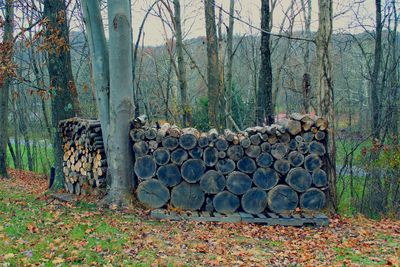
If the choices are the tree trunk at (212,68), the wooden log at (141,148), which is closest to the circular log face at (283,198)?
the wooden log at (141,148)

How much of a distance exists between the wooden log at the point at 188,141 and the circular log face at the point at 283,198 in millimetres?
1759

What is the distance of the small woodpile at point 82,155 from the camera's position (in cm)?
909

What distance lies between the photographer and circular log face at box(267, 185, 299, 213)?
8211mm

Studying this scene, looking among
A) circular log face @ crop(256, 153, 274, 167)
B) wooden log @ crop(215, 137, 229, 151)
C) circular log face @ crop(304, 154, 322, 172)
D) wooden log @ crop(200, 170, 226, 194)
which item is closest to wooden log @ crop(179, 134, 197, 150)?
wooden log @ crop(215, 137, 229, 151)

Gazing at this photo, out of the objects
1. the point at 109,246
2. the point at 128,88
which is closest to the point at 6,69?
the point at 128,88

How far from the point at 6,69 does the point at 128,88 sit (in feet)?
10.9

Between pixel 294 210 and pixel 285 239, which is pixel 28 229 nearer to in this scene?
Result: pixel 285 239

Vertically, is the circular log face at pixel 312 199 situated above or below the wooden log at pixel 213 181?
below

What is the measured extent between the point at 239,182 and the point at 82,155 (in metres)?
3.81

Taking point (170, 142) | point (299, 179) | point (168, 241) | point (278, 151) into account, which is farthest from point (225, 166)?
point (168, 241)

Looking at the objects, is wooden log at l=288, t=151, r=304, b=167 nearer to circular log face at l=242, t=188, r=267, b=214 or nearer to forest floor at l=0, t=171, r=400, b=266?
circular log face at l=242, t=188, r=267, b=214

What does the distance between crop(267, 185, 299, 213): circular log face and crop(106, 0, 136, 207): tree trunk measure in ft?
9.21

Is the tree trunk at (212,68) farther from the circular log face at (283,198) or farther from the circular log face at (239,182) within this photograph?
the circular log face at (283,198)

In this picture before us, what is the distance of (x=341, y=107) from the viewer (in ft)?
74.5
